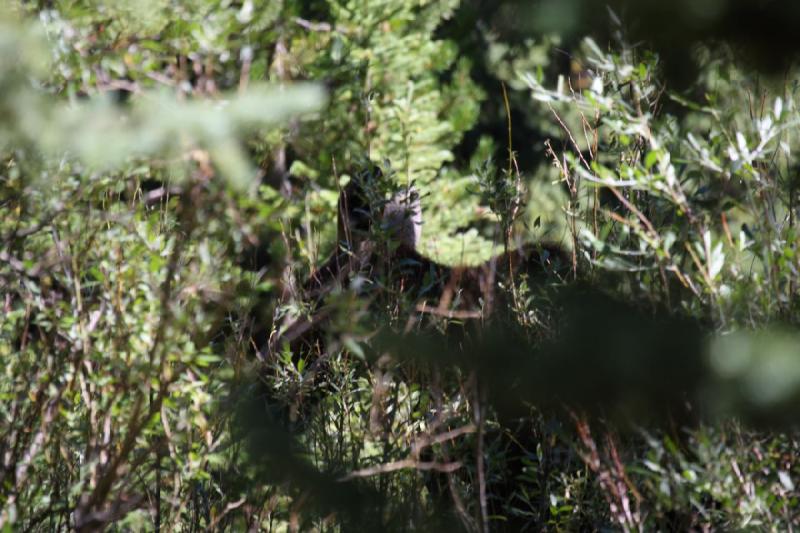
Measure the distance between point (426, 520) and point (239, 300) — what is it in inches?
55.3

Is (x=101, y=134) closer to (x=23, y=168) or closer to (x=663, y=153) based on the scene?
(x=663, y=153)

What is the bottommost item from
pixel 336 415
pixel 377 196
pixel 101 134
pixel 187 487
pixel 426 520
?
pixel 426 520

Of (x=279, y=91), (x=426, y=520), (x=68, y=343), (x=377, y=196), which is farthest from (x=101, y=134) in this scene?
(x=68, y=343)

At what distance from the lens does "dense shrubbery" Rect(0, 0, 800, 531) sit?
1.70 m

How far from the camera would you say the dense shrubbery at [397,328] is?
170 centimetres

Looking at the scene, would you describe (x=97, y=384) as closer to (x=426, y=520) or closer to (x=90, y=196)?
(x=90, y=196)

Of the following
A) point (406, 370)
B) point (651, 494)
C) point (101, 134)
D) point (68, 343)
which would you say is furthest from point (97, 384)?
point (651, 494)

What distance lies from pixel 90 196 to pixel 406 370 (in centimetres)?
157

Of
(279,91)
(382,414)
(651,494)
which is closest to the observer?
(279,91)

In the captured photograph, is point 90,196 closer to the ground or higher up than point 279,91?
higher up

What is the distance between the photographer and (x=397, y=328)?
300cm

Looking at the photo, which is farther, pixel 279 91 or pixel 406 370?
pixel 406 370

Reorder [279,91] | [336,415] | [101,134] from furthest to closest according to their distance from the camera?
1. [336,415]
2. [279,91]
3. [101,134]

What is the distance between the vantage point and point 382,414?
10.7 ft
